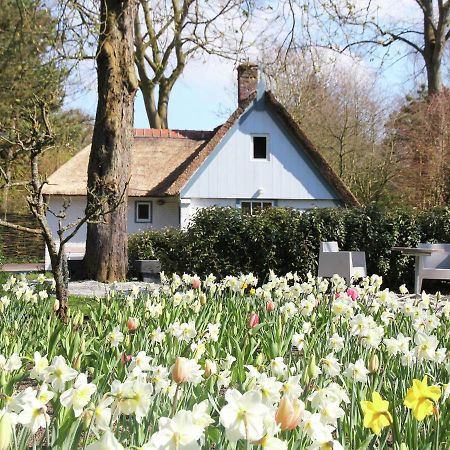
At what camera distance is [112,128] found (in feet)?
39.1

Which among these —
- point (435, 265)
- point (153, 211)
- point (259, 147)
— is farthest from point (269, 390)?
point (153, 211)

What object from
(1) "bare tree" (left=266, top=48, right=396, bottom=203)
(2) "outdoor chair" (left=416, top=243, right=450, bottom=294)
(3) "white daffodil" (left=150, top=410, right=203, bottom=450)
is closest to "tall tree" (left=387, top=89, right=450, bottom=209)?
(1) "bare tree" (left=266, top=48, right=396, bottom=203)

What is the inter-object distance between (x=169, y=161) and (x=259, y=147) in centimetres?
411

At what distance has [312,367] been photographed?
2.64 meters

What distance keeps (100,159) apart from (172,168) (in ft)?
46.7

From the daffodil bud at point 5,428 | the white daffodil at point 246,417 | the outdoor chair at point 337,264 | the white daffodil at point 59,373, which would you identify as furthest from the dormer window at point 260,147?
the daffodil bud at point 5,428

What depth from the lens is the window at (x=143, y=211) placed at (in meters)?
25.6

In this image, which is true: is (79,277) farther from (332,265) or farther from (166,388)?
(166,388)

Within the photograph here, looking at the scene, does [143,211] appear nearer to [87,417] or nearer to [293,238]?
[293,238]

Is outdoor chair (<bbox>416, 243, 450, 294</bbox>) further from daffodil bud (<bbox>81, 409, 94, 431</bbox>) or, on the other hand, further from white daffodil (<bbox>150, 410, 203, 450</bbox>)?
white daffodil (<bbox>150, 410, 203, 450</bbox>)

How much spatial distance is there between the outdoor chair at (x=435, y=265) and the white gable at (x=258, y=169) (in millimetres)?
11084

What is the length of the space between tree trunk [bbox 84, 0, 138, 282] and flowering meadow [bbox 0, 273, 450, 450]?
582 cm

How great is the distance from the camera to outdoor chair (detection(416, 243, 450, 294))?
1090 cm

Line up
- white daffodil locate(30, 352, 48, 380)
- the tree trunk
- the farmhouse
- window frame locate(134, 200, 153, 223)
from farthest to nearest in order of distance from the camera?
1. window frame locate(134, 200, 153, 223)
2. the farmhouse
3. the tree trunk
4. white daffodil locate(30, 352, 48, 380)
